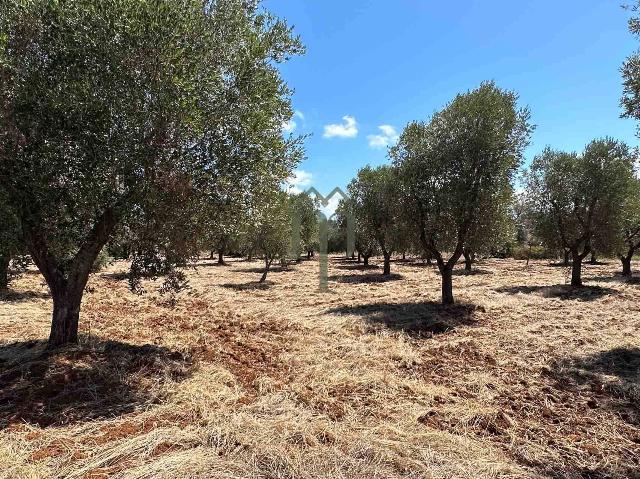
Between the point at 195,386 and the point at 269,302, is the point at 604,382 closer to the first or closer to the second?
the point at 195,386

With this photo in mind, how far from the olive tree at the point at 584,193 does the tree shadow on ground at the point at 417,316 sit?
51.1 ft

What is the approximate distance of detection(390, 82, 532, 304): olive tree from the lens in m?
21.1

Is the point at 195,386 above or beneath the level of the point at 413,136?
beneath

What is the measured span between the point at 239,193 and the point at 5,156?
5.63m

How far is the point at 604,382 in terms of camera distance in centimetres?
1062

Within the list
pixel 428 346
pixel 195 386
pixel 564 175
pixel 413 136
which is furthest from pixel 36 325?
pixel 564 175

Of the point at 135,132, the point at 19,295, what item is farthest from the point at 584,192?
the point at 19,295

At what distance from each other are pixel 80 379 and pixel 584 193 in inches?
1345

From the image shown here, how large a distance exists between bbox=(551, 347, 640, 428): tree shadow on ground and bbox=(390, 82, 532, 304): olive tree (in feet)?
32.3

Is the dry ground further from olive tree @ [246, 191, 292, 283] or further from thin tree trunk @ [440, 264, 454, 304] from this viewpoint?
olive tree @ [246, 191, 292, 283]

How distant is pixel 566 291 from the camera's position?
90.4ft

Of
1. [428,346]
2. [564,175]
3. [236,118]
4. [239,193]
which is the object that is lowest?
[428,346]

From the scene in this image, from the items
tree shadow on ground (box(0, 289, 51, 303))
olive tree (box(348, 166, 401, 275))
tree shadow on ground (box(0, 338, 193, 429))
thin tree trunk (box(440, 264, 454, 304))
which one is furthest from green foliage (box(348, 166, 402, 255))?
tree shadow on ground (box(0, 338, 193, 429))

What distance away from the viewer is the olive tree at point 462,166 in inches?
829
